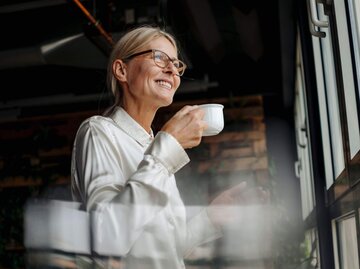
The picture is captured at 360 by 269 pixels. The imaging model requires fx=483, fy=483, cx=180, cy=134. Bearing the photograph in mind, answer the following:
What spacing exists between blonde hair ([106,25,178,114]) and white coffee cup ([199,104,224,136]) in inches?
3.6

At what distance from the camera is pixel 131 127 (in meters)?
0.56

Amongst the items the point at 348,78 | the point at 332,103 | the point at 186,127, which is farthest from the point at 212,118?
the point at 332,103

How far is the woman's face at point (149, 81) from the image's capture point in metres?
0.58

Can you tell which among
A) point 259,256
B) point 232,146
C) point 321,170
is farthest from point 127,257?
point 321,170

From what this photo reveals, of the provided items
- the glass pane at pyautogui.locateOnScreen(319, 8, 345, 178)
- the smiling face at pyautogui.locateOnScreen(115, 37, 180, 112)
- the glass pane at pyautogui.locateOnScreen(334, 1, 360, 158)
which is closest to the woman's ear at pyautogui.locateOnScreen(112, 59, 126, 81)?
the smiling face at pyautogui.locateOnScreen(115, 37, 180, 112)

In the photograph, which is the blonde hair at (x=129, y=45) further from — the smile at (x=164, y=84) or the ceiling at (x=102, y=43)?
the ceiling at (x=102, y=43)

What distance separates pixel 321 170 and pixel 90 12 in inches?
42.4

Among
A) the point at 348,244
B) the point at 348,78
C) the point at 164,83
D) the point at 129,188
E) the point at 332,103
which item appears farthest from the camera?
the point at 332,103

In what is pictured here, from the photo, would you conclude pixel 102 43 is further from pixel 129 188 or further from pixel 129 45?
pixel 129 188

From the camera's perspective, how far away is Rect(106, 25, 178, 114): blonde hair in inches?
23.1

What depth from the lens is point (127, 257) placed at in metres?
0.51

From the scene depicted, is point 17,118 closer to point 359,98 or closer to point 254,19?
point 254,19

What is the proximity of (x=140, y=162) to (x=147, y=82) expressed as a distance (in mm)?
120

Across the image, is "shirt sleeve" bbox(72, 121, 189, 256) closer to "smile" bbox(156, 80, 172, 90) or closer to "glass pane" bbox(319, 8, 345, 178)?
"smile" bbox(156, 80, 172, 90)
